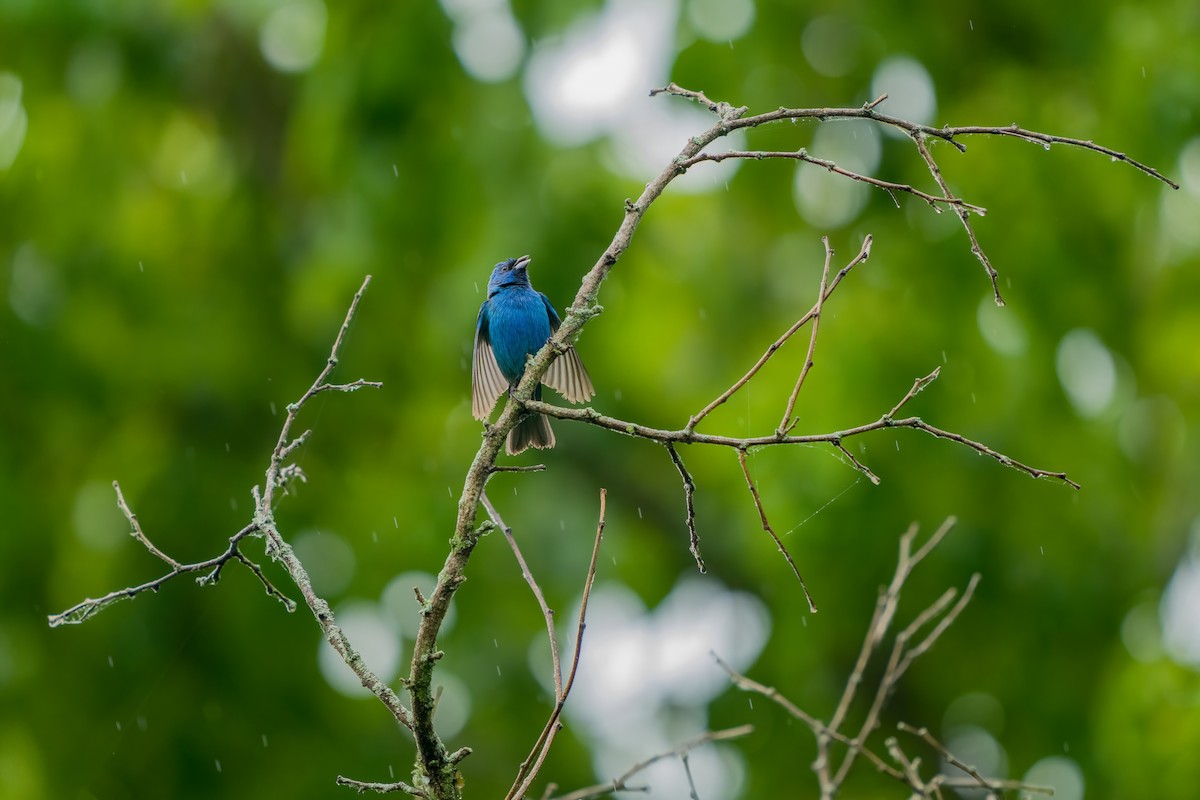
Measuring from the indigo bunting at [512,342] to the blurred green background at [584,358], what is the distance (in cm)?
94

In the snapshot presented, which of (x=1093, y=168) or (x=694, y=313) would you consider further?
(x=694, y=313)

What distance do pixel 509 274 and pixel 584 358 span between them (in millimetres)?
1968

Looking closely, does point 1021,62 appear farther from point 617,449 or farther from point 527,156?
point 617,449

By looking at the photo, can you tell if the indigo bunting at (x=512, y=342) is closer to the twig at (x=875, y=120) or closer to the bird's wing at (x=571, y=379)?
the bird's wing at (x=571, y=379)

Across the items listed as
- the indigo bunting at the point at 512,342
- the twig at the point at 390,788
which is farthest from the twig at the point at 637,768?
the indigo bunting at the point at 512,342

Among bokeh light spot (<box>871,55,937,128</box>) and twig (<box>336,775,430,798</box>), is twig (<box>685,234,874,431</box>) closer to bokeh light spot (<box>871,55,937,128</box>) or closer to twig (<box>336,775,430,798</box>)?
twig (<box>336,775,430,798</box>)

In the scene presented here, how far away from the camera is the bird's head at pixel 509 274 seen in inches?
239

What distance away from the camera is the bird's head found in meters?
6.07

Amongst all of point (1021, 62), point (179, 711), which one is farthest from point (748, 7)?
point (179, 711)

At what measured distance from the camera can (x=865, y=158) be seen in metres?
7.75

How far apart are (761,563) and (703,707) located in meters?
3.24

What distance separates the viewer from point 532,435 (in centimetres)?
478

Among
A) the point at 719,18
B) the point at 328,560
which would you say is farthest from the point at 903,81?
the point at 328,560

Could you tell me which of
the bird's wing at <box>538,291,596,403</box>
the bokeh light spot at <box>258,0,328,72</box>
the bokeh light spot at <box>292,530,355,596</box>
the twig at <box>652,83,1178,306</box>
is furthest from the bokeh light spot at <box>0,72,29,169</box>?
the twig at <box>652,83,1178,306</box>
